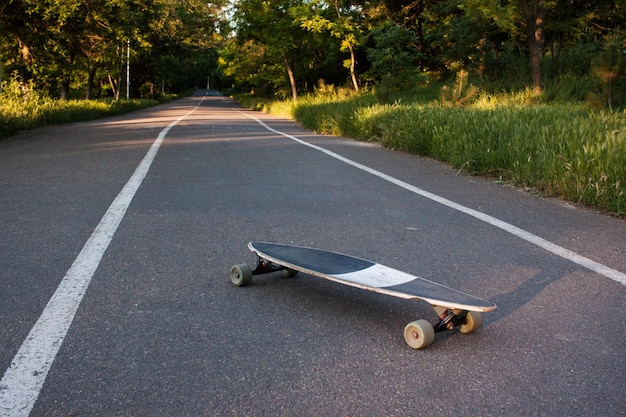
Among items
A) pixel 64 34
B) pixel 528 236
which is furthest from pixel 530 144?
pixel 64 34

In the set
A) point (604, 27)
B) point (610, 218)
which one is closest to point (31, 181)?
point (610, 218)

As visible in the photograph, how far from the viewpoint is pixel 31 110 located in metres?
19.7

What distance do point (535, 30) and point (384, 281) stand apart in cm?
1599

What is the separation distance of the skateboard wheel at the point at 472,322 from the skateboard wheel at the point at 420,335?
24cm

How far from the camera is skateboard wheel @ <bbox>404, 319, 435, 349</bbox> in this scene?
2746 millimetres

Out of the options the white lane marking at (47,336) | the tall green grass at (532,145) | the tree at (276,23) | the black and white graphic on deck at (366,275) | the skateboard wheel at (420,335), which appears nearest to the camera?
the white lane marking at (47,336)

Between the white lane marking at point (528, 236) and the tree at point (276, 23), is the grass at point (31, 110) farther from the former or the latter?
the white lane marking at point (528, 236)

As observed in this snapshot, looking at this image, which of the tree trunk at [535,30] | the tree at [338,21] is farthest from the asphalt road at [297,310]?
the tree at [338,21]

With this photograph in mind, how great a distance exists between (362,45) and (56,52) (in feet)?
49.3

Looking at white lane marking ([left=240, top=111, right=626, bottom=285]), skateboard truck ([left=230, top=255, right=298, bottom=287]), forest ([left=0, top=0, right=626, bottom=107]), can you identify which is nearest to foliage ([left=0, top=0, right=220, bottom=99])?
forest ([left=0, top=0, right=626, bottom=107])

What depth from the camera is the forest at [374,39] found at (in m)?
16.8

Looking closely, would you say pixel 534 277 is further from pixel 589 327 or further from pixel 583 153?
pixel 583 153

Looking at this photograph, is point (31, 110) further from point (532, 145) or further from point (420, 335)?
point (420, 335)

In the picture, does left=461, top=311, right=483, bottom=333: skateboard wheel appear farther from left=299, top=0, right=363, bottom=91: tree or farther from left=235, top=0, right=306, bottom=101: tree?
left=235, top=0, right=306, bottom=101: tree
